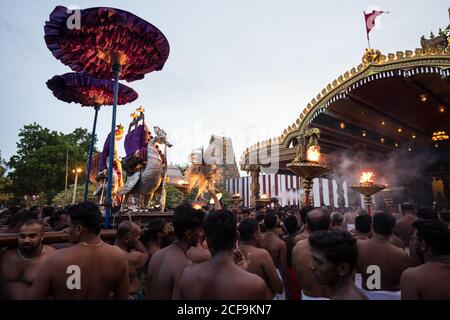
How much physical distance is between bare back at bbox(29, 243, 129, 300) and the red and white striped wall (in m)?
24.5

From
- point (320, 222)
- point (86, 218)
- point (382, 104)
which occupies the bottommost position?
point (320, 222)

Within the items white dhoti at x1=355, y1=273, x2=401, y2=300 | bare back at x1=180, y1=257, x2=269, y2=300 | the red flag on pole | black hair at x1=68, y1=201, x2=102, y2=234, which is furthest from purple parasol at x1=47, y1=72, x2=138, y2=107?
the red flag on pole

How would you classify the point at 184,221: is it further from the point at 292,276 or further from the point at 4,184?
the point at 4,184

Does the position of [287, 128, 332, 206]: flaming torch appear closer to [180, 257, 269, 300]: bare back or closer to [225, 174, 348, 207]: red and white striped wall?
[180, 257, 269, 300]: bare back

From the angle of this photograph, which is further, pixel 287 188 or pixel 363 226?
pixel 287 188

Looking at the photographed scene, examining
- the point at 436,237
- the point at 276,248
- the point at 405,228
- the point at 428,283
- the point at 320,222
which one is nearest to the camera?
the point at 428,283

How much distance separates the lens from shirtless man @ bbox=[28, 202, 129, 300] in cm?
260

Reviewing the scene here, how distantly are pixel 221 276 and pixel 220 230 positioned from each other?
37cm

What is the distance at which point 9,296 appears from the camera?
3260mm

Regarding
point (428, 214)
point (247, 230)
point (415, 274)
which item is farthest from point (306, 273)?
point (428, 214)

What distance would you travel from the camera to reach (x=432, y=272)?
2.55m

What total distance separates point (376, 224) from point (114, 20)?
5636mm
